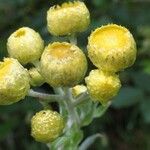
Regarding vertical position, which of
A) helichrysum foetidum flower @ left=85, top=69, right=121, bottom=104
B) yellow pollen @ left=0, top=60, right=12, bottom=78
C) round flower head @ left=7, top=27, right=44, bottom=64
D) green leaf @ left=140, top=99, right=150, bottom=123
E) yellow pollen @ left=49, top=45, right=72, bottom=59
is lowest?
green leaf @ left=140, top=99, right=150, bottom=123

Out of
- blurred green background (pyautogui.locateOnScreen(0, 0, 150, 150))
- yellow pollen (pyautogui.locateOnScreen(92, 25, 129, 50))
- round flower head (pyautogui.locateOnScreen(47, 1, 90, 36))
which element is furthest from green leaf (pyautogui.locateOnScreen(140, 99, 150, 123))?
yellow pollen (pyautogui.locateOnScreen(92, 25, 129, 50))

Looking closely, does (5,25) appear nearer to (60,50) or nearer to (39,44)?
(39,44)

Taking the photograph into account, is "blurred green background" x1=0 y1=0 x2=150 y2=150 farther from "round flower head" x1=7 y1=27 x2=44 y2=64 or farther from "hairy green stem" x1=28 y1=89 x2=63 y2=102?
"hairy green stem" x1=28 y1=89 x2=63 y2=102

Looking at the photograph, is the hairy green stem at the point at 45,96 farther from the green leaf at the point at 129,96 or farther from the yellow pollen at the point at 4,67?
the green leaf at the point at 129,96

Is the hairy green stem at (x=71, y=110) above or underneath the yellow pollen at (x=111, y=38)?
underneath

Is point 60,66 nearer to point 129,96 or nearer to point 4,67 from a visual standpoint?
point 4,67

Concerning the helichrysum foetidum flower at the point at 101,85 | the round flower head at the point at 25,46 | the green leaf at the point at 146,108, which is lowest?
the green leaf at the point at 146,108

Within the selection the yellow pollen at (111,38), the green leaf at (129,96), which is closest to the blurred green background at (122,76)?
the green leaf at (129,96)
